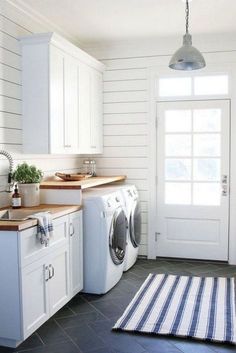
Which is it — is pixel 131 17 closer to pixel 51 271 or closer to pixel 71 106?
pixel 71 106

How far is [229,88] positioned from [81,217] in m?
2.31

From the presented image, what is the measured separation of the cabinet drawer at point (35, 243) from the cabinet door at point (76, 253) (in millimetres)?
188

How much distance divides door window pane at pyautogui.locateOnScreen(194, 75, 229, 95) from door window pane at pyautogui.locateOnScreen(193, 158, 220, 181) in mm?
784

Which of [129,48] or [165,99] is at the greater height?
[129,48]

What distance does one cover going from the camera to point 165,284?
3.82 metres

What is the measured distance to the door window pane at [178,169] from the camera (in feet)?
15.2

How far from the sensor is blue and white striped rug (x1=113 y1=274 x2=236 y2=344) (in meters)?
2.86

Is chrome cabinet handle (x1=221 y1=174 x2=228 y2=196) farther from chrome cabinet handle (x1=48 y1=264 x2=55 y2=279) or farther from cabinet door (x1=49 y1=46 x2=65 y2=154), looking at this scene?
chrome cabinet handle (x1=48 y1=264 x2=55 y2=279)

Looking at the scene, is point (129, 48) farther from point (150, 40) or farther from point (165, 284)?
point (165, 284)

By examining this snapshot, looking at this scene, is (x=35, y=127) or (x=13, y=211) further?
(x=35, y=127)

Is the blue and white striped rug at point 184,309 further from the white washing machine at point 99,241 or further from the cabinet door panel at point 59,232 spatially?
the cabinet door panel at point 59,232

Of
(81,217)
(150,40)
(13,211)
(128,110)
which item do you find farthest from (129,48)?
(13,211)

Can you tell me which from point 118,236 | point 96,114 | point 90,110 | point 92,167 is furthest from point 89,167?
point 118,236

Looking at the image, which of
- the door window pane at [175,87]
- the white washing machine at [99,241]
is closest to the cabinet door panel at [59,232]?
the white washing machine at [99,241]
